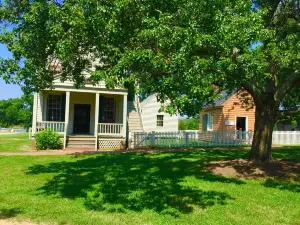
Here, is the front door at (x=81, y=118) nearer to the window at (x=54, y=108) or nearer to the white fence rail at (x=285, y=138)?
the window at (x=54, y=108)

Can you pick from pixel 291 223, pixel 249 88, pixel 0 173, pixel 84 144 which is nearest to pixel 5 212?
pixel 0 173

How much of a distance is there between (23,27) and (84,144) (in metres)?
12.4

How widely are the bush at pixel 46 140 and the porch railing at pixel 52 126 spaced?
3.30 ft

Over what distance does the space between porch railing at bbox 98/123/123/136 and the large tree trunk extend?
10492 millimetres

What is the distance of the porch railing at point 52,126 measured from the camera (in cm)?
1905

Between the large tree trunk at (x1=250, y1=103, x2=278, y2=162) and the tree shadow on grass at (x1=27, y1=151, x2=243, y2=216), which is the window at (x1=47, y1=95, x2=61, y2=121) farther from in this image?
the large tree trunk at (x1=250, y1=103, x2=278, y2=162)

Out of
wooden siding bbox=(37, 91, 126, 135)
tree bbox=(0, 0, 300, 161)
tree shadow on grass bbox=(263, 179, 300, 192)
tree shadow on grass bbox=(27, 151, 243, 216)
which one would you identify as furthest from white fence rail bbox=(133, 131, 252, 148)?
tree bbox=(0, 0, 300, 161)

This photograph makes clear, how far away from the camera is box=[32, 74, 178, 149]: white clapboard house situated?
19.2 metres

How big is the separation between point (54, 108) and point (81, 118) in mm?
1910

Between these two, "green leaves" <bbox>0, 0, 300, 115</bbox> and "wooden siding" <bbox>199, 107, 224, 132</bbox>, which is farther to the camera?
"wooden siding" <bbox>199, 107, 224, 132</bbox>

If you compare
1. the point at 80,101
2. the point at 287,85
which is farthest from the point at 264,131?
the point at 80,101

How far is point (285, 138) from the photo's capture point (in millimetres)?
24406

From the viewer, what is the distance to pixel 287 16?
412 inches

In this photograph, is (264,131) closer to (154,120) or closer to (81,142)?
(81,142)
